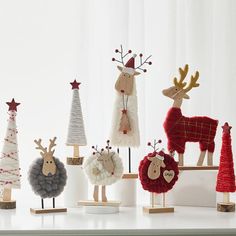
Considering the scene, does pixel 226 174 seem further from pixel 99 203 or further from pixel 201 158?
pixel 99 203

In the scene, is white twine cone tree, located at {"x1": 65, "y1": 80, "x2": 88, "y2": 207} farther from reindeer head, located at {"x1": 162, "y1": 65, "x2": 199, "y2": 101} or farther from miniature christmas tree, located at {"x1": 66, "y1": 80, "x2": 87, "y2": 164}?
reindeer head, located at {"x1": 162, "y1": 65, "x2": 199, "y2": 101}

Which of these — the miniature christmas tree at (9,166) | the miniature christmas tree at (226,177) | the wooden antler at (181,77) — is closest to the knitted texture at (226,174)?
the miniature christmas tree at (226,177)

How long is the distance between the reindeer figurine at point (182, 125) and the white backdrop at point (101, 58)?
22 cm

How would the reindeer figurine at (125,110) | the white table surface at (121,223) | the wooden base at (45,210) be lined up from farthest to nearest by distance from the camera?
the reindeer figurine at (125,110)
the wooden base at (45,210)
the white table surface at (121,223)

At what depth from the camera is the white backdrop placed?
6.14 feet

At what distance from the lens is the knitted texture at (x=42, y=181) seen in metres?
1.57

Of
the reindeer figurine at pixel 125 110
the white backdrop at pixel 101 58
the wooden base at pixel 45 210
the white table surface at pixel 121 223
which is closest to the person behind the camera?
the white table surface at pixel 121 223

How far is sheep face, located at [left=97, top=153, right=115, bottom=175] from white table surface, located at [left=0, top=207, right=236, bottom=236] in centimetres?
13

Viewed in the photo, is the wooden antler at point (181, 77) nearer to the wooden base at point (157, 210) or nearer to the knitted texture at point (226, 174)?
the knitted texture at point (226, 174)

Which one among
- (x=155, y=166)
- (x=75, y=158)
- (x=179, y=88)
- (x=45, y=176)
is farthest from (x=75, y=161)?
(x=179, y=88)

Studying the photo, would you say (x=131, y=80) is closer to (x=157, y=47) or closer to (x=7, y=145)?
(x=157, y=47)

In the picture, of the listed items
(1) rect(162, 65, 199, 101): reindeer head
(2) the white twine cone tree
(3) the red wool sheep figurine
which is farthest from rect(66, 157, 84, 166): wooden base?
(1) rect(162, 65, 199, 101): reindeer head

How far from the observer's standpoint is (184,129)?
168cm

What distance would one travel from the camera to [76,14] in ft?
6.21
